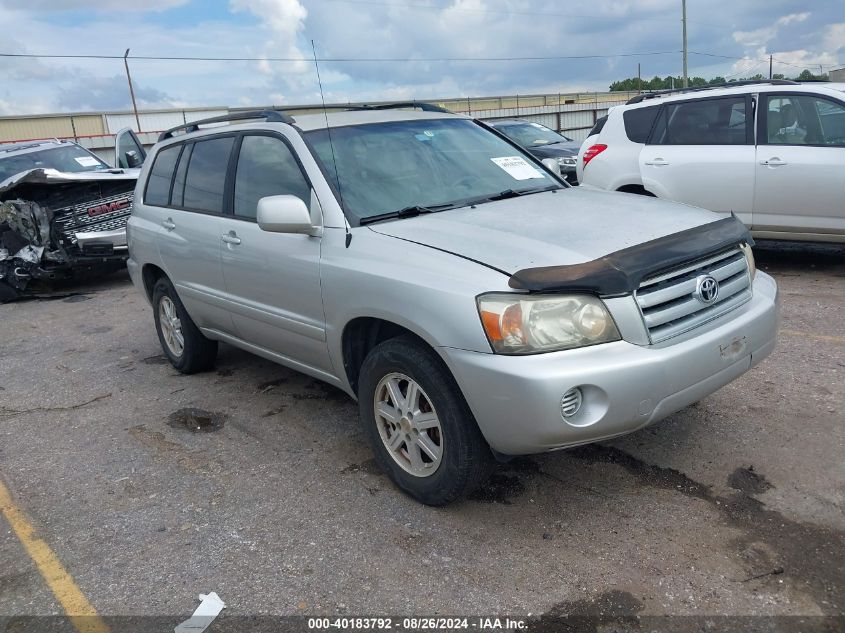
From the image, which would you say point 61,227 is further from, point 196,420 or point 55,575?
point 55,575

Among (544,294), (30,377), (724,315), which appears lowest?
(30,377)

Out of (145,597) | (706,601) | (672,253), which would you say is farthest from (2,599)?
(672,253)

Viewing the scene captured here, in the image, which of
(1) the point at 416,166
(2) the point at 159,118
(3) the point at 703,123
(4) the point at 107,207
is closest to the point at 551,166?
(1) the point at 416,166

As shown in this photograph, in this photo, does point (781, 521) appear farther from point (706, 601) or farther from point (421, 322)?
point (421, 322)

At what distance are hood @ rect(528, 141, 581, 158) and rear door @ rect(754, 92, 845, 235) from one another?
5094 millimetres

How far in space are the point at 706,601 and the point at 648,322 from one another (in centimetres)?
103

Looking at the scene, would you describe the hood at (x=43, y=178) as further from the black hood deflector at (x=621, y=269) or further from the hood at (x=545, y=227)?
the black hood deflector at (x=621, y=269)

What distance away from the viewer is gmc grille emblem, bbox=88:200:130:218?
930 cm

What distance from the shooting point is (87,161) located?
1112 centimetres

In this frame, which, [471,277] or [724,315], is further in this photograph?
[724,315]

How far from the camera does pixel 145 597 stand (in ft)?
9.60

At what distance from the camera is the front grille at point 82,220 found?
9.20m

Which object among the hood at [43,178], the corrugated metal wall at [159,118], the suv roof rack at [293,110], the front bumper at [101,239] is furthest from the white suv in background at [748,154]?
the corrugated metal wall at [159,118]

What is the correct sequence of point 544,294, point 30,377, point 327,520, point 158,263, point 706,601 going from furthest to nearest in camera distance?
1. point 30,377
2. point 158,263
3. point 327,520
4. point 544,294
5. point 706,601
